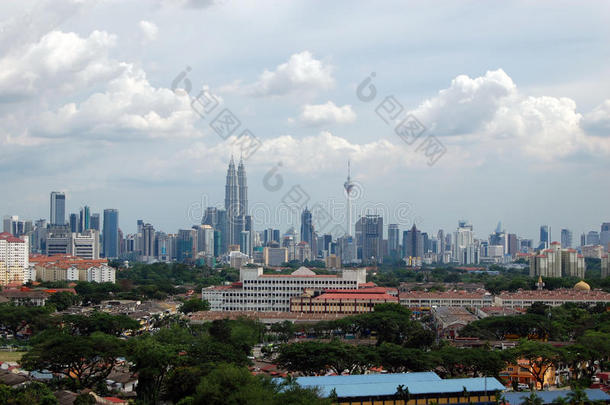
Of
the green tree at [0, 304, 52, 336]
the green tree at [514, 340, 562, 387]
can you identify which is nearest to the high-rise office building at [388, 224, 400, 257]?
the green tree at [0, 304, 52, 336]

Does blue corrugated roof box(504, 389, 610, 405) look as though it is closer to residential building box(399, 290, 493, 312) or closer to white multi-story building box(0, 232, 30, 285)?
residential building box(399, 290, 493, 312)

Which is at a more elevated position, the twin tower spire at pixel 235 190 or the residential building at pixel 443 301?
the twin tower spire at pixel 235 190

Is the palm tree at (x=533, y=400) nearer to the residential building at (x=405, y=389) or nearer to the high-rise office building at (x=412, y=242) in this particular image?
the residential building at (x=405, y=389)

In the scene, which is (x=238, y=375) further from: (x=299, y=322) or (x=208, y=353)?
(x=299, y=322)

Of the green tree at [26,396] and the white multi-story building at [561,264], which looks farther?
the white multi-story building at [561,264]

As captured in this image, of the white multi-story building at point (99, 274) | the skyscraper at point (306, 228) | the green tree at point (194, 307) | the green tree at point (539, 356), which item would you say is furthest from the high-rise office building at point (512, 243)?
the green tree at point (539, 356)

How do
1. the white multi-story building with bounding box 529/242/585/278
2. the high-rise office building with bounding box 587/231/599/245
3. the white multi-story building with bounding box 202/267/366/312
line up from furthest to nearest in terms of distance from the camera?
the high-rise office building with bounding box 587/231/599/245 < the white multi-story building with bounding box 529/242/585/278 < the white multi-story building with bounding box 202/267/366/312

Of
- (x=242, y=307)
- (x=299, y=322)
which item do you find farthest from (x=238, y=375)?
(x=242, y=307)

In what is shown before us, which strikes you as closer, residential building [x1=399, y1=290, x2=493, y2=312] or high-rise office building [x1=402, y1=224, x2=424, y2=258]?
residential building [x1=399, y1=290, x2=493, y2=312]
